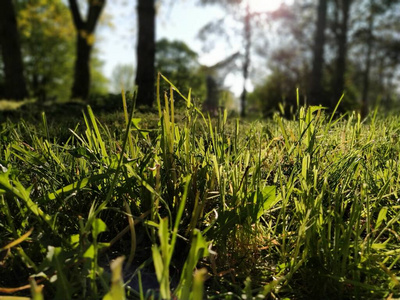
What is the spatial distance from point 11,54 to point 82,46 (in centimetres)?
375

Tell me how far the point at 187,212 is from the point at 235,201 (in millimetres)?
171

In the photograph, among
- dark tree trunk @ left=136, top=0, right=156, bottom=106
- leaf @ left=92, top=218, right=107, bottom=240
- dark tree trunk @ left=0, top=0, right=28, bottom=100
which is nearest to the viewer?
leaf @ left=92, top=218, right=107, bottom=240

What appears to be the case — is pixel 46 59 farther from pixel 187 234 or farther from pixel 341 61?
pixel 187 234

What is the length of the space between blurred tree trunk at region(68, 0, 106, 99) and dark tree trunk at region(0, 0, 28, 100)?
7.89ft

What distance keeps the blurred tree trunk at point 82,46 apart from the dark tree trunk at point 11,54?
2.41 m

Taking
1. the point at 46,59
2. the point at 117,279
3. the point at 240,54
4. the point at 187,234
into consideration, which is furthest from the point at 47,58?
the point at 117,279

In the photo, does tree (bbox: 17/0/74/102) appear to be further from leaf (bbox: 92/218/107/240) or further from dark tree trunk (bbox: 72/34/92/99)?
leaf (bbox: 92/218/107/240)

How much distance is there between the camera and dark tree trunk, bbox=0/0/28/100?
28.5 ft

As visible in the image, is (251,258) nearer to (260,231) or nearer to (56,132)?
(260,231)

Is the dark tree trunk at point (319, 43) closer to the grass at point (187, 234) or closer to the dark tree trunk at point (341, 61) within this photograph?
the dark tree trunk at point (341, 61)

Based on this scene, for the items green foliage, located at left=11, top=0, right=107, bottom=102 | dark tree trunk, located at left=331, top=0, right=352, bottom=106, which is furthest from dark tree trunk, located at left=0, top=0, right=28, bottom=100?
green foliage, located at left=11, top=0, right=107, bottom=102

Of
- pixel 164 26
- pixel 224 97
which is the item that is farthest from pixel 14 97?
pixel 224 97

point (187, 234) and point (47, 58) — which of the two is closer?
point (187, 234)

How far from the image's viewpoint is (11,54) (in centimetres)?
891
